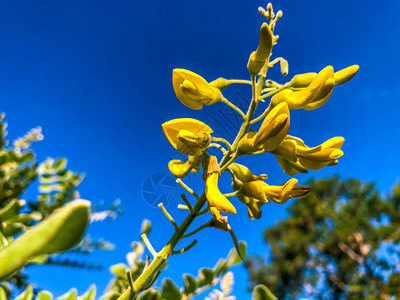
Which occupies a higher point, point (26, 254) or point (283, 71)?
point (283, 71)

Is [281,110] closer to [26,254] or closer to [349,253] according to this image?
[26,254]

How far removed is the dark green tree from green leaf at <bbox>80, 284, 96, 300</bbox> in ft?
33.2

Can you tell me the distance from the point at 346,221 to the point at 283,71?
511 inches

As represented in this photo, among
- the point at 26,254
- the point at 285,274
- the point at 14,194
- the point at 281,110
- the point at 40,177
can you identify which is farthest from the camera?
the point at 285,274

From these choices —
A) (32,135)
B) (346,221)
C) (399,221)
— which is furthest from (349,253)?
(32,135)

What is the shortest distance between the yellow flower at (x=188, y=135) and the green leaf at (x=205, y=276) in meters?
0.41

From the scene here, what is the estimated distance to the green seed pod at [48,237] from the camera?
1.11ft

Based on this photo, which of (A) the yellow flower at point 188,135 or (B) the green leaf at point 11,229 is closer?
(A) the yellow flower at point 188,135

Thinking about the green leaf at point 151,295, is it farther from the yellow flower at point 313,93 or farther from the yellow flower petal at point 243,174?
the yellow flower at point 313,93

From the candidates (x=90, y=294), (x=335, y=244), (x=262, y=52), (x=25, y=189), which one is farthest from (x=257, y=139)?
(x=335, y=244)

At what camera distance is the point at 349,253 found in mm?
13016

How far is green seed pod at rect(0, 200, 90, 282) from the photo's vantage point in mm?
337

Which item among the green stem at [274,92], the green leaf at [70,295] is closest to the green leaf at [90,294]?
the green leaf at [70,295]

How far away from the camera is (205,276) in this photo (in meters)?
0.99
